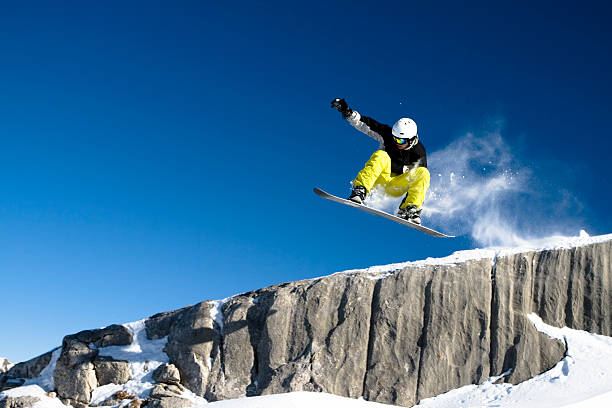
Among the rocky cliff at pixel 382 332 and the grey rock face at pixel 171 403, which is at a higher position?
the rocky cliff at pixel 382 332

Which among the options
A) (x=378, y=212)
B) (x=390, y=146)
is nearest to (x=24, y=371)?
(x=378, y=212)

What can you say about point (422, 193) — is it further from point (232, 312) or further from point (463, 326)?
point (232, 312)

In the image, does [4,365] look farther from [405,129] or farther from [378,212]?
[405,129]

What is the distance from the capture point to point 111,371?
23.5 metres

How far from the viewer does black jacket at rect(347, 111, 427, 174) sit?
11.3m

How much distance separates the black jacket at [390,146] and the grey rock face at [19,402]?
1952 centimetres

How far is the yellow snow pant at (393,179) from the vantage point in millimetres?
11016

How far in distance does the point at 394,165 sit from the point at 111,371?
17.7m

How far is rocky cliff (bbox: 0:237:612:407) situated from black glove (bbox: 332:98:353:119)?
11.2 metres

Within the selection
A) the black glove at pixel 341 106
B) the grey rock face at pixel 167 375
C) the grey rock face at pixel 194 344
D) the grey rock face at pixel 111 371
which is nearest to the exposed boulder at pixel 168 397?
the grey rock face at pixel 167 375

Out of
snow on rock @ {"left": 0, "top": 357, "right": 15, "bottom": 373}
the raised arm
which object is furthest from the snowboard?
snow on rock @ {"left": 0, "top": 357, "right": 15, "bottom": 373}

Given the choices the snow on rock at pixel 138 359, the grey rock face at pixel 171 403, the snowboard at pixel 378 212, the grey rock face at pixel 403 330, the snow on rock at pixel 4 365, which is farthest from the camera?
the snow on rock at pixel 4 365

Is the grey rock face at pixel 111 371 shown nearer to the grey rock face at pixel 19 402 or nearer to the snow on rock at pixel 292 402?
the grey rock face at pixel 19 402

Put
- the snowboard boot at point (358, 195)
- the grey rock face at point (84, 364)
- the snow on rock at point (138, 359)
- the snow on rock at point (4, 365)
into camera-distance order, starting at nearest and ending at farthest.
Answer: the snowboard boot at point (358, 195), the snow on rock at point (138, 359), the grey rock face at point (84, 364), the snow on rock at point (4, 365)
